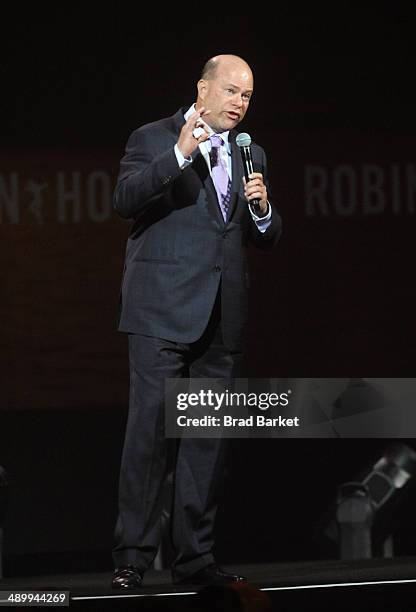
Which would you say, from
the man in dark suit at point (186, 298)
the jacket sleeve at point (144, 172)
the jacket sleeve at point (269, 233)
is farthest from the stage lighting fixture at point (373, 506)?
the jacket sleeve at point (144, 172)

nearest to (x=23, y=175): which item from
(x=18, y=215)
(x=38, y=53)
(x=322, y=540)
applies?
(x=18, y=215)

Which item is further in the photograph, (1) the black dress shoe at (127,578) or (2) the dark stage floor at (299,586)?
(1) the black dress shoe at (127,578)

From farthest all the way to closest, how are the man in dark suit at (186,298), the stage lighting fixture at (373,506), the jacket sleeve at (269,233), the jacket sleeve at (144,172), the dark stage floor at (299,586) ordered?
1. the stage lighting fixture at (373,506)
2. the jacket sleeve at (269,233)
3. the man in dark suit at (186,298)
4. the jacket sleeve at (144,172)
5. the dark stage floor at (299,586)

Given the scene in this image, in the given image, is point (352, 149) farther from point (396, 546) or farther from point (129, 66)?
point (396, 546)

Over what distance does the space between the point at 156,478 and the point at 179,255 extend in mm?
556

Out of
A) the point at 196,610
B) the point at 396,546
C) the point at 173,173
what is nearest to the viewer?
the point at 196,610

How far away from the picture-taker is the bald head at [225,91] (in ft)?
9.93

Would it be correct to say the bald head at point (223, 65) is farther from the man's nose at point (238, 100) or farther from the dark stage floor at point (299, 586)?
the dark stage floor at point (299, 586)

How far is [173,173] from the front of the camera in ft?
9.41

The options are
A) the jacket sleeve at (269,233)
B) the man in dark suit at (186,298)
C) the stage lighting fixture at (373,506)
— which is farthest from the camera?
the stage lighting fixture at (373,506)

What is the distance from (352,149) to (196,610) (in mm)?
2818

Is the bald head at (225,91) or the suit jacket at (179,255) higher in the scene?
the bald head at (225,91)

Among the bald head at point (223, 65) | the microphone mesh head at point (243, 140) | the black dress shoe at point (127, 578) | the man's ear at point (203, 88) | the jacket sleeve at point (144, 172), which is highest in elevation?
the bald head at point (223, 65)

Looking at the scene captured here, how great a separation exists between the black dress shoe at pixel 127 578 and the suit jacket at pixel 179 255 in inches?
22.2
